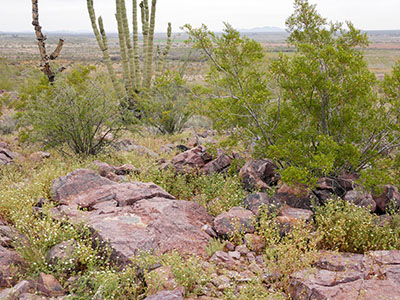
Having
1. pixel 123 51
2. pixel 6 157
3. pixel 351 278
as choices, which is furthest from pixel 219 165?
pixel 123 51

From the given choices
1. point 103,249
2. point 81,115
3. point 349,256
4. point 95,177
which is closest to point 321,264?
point 349,256

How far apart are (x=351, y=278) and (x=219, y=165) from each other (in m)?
4.03

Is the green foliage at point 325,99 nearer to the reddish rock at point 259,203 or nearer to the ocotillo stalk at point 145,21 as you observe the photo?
the reddish rock at point 259,203

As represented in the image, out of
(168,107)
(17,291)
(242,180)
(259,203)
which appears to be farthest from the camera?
(168,107)

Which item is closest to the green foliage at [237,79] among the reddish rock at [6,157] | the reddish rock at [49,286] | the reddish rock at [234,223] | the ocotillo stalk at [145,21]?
the reddish rock at [234,223]

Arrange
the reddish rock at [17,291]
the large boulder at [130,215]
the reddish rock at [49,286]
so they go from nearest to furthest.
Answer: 1. the reddish rock at [17,291]
2. the reddish rock at [49,286]
3. the large boulder at [130,215]

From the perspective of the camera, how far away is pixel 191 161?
768cm

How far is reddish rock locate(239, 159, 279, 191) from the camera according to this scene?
6.48 metres

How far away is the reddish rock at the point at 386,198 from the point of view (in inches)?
226

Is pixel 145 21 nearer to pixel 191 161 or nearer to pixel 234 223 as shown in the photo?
pixel 191 161

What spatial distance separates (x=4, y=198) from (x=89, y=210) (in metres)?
1.22

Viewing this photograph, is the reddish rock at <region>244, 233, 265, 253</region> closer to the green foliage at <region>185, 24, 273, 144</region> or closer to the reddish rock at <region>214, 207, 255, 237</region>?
the reddish rock at <region>214, 207, 255, 237</region>

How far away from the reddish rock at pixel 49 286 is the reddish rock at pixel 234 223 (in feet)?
7.41

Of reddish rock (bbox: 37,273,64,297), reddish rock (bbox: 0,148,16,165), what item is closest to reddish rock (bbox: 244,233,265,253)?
reddish rock (bbox: 37,273,64,297)
